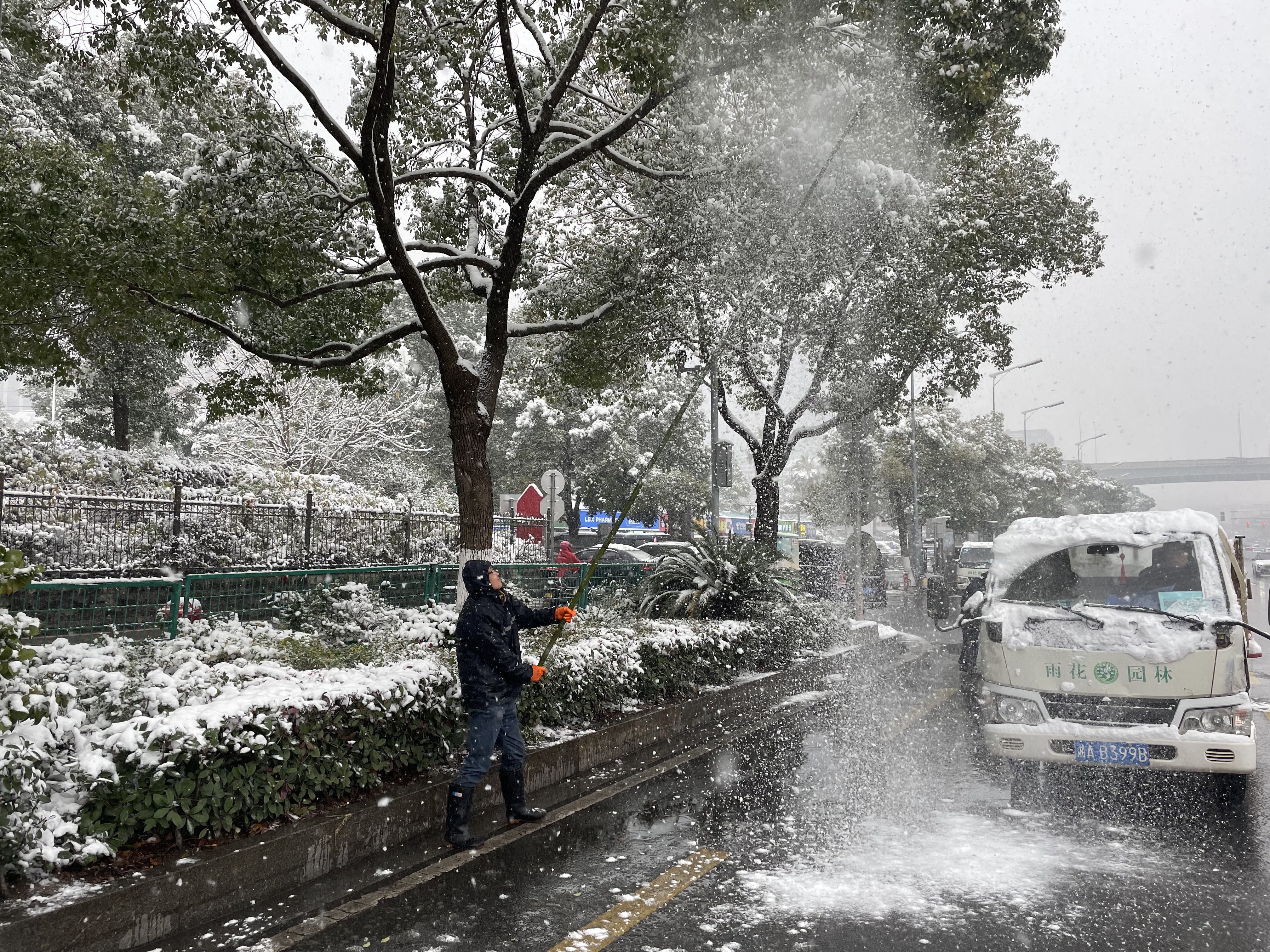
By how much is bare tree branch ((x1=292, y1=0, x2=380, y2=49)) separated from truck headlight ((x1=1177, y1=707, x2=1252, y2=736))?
727cm

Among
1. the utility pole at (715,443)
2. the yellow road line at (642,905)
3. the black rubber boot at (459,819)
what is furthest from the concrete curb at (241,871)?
the utility pole at (715,443)

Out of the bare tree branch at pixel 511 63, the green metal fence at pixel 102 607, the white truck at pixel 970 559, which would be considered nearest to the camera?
the green metal fence at pixel 102 607

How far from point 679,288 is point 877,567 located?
16950 mm

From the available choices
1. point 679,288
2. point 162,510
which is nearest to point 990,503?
point 679,288

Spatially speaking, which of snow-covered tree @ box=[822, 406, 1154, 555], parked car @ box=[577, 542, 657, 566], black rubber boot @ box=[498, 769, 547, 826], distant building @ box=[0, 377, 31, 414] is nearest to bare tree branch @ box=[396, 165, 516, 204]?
black rubber boot @ box=[498, 769, 547, 826]

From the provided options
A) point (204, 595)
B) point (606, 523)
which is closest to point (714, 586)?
point (204, 595)

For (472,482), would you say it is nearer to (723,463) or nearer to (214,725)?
(214,725)

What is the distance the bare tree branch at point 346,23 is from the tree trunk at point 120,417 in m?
18.5

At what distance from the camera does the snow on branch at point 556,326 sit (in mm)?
9469

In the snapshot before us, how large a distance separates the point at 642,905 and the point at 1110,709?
10.8 ft

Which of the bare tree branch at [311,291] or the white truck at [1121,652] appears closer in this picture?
the white truck at [1121,652]

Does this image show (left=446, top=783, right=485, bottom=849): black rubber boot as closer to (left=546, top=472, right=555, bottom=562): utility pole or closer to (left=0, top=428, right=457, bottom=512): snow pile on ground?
(left=546, top=472, right=555, bottom=562): utility pole

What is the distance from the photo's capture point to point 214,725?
392 centimetres

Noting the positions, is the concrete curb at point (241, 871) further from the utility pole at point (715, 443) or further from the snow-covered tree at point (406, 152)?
the utility pole at point (715, 443)
